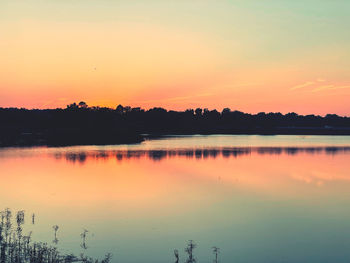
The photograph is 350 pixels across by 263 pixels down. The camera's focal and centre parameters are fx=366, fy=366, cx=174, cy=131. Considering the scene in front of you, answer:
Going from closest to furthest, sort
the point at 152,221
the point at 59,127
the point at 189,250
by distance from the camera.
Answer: the point at 189,250 < the point at 152,221 < the point at 59,127

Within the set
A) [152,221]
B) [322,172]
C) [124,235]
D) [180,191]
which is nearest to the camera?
[124,235]

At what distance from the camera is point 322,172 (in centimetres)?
3816

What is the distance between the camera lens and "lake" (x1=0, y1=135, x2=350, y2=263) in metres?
14.7

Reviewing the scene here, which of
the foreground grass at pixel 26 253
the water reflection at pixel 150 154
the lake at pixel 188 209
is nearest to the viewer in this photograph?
the foreground grass at pixel 26 253

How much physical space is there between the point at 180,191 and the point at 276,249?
13.4 meters

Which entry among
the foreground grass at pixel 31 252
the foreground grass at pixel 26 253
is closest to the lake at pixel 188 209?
the foreground grass at pixel 31 252

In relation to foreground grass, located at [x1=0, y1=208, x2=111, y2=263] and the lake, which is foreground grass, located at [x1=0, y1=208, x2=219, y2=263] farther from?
the lake

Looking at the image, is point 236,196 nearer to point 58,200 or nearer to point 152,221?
point 152,221

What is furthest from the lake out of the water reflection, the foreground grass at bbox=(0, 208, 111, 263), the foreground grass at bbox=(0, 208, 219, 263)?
the water reflection

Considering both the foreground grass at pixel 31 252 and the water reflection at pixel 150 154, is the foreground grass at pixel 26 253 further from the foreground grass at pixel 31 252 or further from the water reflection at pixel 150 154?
the water reflection at pixel 150 154

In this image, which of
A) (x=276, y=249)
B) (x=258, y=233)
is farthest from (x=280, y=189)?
(x=276, y=249)

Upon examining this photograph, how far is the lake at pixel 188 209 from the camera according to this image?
1466 centimetres

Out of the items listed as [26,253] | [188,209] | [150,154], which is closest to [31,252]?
[26,253]

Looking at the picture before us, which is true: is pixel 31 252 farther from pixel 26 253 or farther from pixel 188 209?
pixel 188 209
